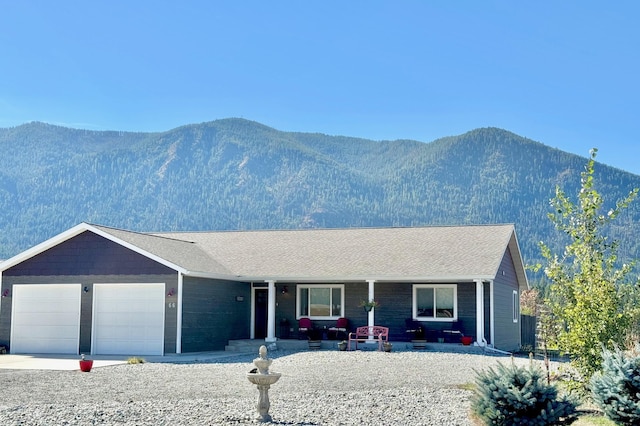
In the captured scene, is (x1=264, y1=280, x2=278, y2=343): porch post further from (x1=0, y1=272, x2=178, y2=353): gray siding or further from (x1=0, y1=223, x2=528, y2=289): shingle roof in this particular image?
(x1=0, y1=272, x2=178, y2=353): gray siding

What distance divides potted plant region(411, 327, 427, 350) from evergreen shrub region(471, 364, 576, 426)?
14.4 m

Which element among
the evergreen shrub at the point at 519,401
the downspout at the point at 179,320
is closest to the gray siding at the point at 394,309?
the downspout at the point at 179,320

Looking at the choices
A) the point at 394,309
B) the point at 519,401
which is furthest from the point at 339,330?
the point at 519,401

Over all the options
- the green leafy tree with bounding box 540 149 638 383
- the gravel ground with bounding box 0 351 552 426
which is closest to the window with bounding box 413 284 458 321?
the gravel ground with bounding box 0 351 552 426

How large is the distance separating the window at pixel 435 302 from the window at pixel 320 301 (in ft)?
8.56

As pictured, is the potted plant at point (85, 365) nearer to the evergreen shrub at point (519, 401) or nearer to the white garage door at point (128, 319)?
the white garage door at point (128, 319)

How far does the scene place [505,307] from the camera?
28703mm

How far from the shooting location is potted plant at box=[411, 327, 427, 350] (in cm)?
2462

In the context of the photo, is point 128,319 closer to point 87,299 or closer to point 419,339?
point 87,299

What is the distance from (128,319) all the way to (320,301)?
662 centimetres


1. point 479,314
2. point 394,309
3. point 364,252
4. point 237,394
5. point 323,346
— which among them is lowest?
point 237,394

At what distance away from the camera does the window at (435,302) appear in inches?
1020

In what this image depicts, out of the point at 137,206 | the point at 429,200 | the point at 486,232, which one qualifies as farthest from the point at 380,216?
the point at 486,232

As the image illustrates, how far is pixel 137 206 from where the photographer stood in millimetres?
173250
